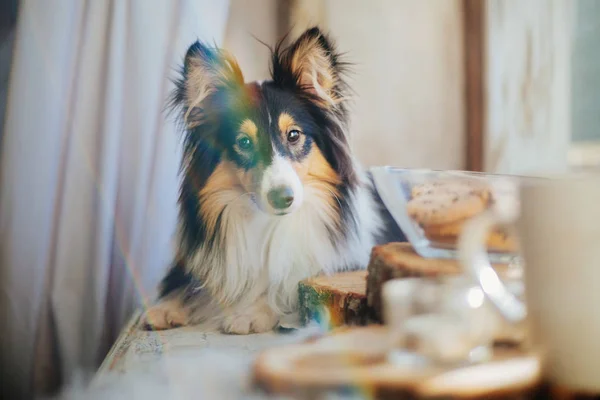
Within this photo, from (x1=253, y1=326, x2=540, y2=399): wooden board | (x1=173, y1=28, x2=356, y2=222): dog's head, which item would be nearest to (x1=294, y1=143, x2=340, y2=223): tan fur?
(x1=173, y1=28, x2=356, y2=222): dog's head

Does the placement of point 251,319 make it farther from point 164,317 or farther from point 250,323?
point 164,317

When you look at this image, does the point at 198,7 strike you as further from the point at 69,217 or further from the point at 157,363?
the point at 157,363

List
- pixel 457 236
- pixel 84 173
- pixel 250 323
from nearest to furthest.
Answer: pixel 457 236 < pixel 250 323 < pixel 84 173

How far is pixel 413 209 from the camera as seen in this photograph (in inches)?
37.1

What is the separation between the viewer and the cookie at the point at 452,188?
2.89 feet

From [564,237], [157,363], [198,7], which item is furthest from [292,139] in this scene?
[564,237]

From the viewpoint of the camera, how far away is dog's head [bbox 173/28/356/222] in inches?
39.8

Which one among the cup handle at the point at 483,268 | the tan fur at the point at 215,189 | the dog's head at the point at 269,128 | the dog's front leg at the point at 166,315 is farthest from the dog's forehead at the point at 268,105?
the cup handle at the point at 483,268

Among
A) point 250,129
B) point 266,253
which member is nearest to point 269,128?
point 250,129

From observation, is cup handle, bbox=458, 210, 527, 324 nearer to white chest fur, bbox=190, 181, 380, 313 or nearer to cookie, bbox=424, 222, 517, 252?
cookie, bbox=424, 222, 517, 252

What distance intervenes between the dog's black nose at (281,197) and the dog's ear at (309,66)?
0.77 ft

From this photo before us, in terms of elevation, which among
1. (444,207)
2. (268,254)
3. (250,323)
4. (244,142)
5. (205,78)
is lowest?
(250,323)

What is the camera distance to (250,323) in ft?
3.23

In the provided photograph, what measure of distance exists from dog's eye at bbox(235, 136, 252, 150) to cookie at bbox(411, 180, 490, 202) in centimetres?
35
